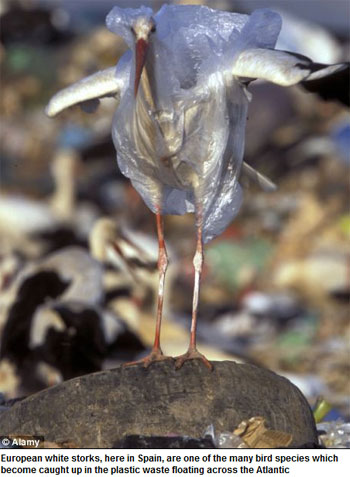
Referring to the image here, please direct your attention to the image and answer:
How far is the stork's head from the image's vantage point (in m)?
5.48

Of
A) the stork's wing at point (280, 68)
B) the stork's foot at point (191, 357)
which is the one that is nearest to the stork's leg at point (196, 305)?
the stork's foot at point (191, 357)

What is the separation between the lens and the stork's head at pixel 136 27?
548 centimetres

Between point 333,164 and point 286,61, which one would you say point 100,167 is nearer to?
point 333,164

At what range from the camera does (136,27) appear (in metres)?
5.51

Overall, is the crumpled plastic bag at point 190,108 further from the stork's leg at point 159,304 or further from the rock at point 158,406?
the rock at point 158,406

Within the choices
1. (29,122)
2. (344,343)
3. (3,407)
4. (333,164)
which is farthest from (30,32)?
(3,407)

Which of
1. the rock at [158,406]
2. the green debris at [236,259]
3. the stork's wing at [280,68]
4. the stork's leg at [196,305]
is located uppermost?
the stork's wing at [280,68]

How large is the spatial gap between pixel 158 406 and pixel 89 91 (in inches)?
67.2

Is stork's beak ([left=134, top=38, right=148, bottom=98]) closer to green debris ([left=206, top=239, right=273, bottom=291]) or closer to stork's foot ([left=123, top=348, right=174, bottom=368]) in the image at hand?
stork's foot ([left=123, top=348, right=174, bottom=368])

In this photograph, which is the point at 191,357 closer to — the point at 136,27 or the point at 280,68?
the point at 280,68

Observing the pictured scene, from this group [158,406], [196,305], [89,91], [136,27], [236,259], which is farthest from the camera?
[236,259]

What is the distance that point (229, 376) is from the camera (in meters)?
5.61

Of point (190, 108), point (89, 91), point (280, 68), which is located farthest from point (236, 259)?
point (280, 68)

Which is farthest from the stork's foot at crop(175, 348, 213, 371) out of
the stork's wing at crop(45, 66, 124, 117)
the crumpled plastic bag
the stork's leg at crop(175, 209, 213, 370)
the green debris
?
the green debris
